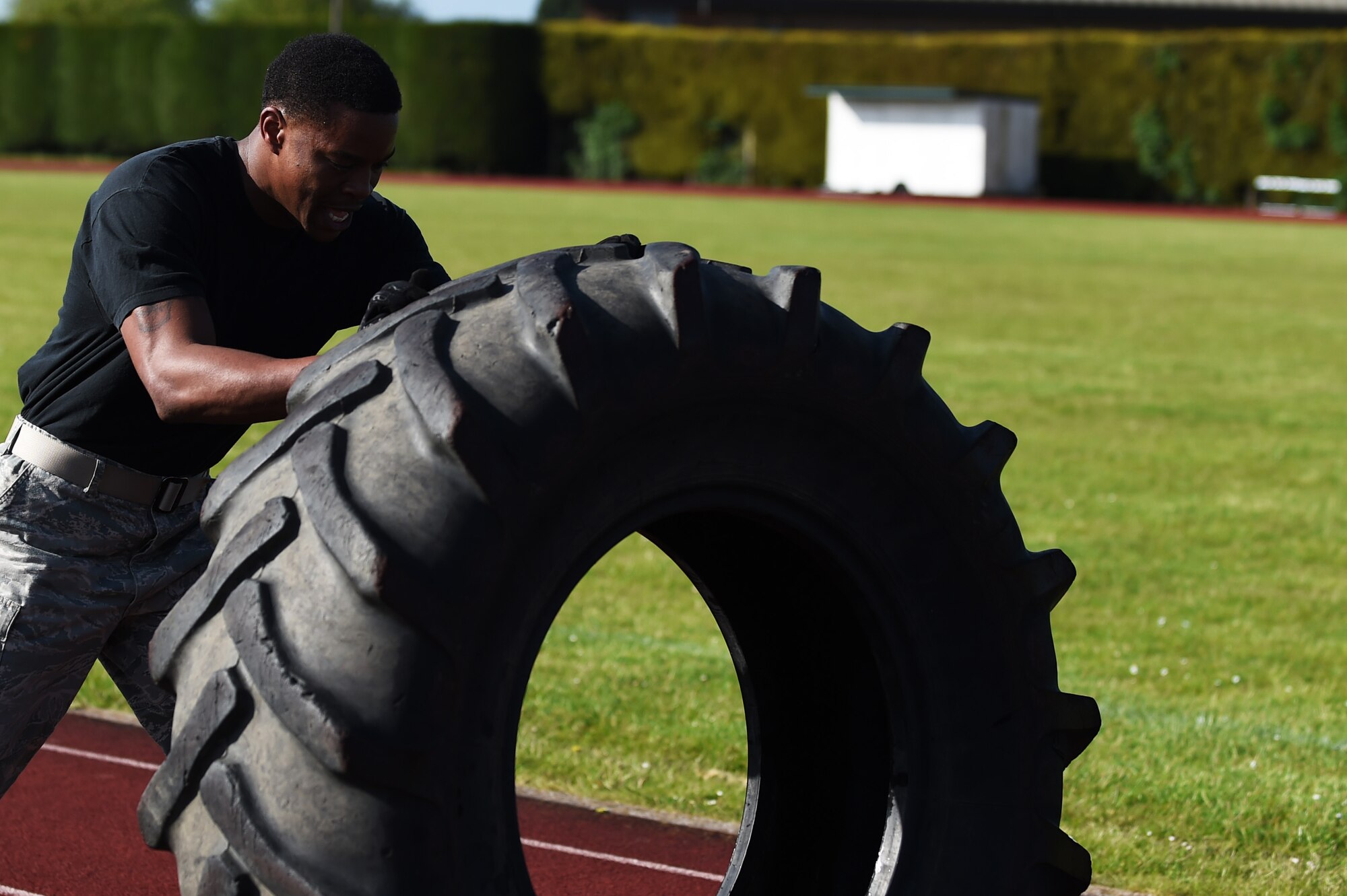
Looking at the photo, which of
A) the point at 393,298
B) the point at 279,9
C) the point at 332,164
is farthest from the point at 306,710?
the point at 279,9

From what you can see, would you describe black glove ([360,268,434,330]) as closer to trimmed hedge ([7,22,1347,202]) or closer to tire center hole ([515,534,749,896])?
tire center hole ([515,534,749,896])

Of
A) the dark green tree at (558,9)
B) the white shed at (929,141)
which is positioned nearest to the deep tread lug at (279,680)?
the white shed at (929,141)

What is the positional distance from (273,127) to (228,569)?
122 centimetres

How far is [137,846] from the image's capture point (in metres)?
4.38

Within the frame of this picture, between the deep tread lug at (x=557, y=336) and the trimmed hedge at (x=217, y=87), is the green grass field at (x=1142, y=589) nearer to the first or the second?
the deep tread lug at (x=557, y=336)

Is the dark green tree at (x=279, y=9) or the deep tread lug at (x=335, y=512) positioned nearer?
the deep tread lug at (x=335, y=512)

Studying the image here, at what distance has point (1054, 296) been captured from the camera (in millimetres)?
20344

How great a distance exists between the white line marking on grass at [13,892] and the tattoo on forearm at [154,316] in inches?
72.7

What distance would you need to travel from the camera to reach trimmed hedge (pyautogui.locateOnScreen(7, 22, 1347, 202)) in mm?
45719

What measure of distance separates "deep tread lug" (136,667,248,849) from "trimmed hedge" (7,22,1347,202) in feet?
153

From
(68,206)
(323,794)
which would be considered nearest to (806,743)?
(323,794)

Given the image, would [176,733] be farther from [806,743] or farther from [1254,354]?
[1254,354]

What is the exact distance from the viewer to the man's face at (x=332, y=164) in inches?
121

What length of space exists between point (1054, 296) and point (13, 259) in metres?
12.8
